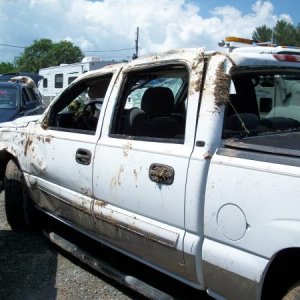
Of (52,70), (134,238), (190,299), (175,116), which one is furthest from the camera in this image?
(52,70)

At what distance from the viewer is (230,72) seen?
3.11 meters

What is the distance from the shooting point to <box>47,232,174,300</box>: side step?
3.43 metres

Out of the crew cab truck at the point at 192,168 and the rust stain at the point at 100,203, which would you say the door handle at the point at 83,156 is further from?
the rust stain at the point at 100,203

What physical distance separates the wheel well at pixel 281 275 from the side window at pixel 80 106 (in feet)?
7.23

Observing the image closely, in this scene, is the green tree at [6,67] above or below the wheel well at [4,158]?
above

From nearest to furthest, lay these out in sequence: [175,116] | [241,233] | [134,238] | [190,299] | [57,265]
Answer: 1. [241,233]
2. [134,238]
3. [190,299]
4. [175,116]
5. [57,265]

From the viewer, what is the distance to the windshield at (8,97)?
11.4 metres

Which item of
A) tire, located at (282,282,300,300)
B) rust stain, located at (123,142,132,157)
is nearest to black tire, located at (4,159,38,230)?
rust stain, located at (123,142,132,157)

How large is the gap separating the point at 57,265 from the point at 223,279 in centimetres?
213

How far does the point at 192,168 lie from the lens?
296 centimetres

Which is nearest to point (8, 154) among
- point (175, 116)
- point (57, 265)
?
point (57, 265)

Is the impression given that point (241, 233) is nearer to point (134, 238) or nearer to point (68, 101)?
point (134, 238)

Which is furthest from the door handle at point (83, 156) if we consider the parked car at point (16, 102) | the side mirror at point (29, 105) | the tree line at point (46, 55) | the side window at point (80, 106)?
the tree line at point (46, 55)

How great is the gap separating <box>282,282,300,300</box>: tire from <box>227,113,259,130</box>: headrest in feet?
3.56
